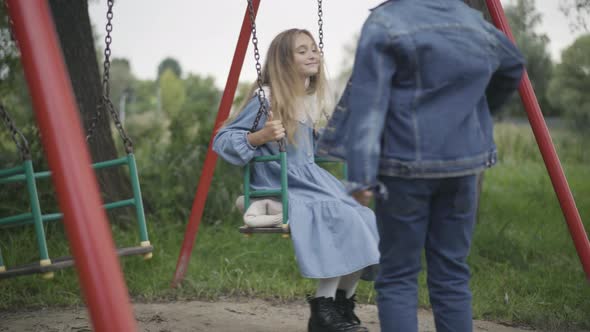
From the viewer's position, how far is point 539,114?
3113mm

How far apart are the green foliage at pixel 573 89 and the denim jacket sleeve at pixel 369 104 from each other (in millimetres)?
6314

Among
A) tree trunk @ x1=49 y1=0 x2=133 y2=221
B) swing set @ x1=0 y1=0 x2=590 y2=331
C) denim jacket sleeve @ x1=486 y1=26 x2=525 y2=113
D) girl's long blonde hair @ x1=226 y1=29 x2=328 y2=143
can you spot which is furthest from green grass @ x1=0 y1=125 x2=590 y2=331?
swing set @ x1=0 y1=0 x2=590 y2=331

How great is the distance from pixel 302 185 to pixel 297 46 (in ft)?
2.15

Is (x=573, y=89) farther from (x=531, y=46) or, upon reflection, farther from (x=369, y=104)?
(x=369, y=104)

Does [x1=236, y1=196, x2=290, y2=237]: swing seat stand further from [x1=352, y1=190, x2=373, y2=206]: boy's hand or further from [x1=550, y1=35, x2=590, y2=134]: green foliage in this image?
[x1=550, y1=35, x2=590, y2=134]: green foliage

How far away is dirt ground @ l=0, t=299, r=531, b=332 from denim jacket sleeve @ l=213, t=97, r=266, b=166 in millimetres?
866

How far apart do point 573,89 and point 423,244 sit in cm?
730

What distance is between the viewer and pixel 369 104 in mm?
1802

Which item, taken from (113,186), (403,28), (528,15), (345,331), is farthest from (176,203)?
(528,15)

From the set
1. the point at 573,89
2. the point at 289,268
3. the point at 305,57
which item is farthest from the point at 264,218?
the point at 573,89

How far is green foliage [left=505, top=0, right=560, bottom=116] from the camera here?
686 centimetres

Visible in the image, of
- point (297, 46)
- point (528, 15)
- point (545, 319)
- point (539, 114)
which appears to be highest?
point (528, 15)

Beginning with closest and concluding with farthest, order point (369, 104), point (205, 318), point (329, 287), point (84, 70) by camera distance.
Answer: point (369, 104) < point (329, 287) < point (205, 318) < point (84, 70)

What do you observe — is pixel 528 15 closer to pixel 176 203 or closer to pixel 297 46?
pixel 176 203
